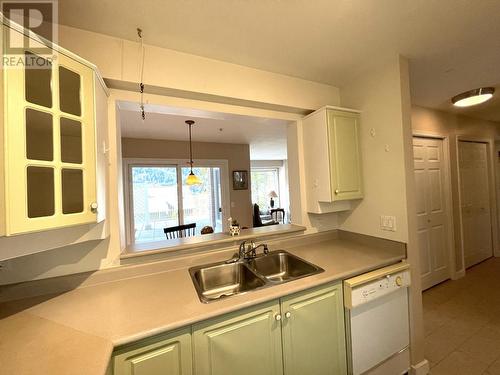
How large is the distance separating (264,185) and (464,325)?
258 inches

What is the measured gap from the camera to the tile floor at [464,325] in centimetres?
164

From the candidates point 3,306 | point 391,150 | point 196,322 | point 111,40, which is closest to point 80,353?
point 196,322

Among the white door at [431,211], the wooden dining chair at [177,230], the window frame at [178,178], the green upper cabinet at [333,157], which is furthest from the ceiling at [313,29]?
the window frame at [178,178]

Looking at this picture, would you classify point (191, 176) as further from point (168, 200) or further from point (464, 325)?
point (464, 325)

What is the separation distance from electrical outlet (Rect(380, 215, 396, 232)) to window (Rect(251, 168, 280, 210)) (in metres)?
6.39

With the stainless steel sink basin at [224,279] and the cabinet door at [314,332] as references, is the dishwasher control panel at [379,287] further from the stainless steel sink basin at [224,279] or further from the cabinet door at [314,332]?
the stainless steel sink basin at [224,279]

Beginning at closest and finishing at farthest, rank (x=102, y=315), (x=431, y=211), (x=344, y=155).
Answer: (x=102, y=315)
(x=344, y=155)
(x=431, y=211)

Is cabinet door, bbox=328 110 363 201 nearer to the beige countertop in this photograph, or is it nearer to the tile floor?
the beige countertop

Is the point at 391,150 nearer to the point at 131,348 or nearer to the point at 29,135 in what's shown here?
the point at 131,348

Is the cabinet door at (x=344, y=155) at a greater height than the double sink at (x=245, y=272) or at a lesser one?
greater

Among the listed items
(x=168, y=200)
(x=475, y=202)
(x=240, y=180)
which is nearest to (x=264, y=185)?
(x=240, y=180)

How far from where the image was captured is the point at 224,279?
Result: 5.13 ft

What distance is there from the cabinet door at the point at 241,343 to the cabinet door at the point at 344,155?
107 cm

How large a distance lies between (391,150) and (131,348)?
6.61 feet
